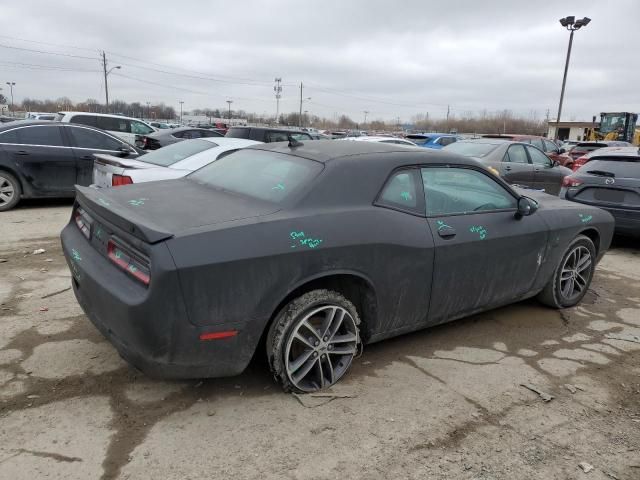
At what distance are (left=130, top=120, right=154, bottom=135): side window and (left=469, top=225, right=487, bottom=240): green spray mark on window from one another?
46.7ft

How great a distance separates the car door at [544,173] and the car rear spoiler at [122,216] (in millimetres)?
9303

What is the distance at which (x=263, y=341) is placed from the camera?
3047mm

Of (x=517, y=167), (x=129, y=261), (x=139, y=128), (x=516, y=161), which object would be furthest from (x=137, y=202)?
(x=139, y=128)

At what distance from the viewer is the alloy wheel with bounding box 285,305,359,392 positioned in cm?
300

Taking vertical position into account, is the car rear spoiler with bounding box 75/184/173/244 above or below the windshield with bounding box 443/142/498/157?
below

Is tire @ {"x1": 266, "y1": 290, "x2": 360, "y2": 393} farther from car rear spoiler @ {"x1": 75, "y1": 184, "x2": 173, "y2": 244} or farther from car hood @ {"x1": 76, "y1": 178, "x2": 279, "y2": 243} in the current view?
car rear spoiler @ {"x1": 75, "y1": 184, "x2": 173, "y2": 244}

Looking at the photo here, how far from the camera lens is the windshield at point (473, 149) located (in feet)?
33.1

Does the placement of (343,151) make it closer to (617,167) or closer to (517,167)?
(617,167)

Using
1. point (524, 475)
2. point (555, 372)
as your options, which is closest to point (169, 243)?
point (524, 475)

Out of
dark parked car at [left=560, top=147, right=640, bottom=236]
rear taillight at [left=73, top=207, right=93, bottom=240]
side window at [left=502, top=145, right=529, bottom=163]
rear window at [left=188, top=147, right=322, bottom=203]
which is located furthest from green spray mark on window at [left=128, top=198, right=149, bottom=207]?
side window at [left=502, top=145, right=529, bottom=163]

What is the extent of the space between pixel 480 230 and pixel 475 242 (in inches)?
5.0

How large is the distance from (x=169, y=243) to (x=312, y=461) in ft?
4.30

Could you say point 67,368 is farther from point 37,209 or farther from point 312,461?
point 37,209

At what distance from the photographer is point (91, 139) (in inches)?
344
